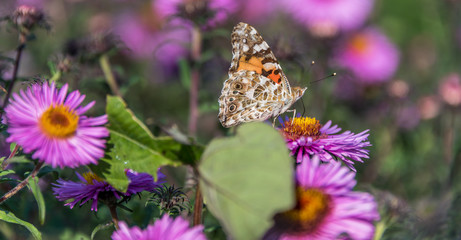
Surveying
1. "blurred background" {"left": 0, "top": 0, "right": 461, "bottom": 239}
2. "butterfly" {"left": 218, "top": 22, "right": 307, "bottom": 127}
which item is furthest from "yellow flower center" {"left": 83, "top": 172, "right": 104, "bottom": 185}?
"butterfly" {"left": 218, "top": 22, "right": 307, "bottom": 127}

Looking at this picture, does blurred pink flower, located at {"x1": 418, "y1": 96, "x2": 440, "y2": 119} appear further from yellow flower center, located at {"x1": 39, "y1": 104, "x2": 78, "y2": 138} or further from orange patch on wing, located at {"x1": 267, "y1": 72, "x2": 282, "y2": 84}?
yellow flower center, located at {"x1": 39, "y1": 104, "x2": 78, "y2": 138}

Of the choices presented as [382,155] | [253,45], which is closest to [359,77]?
[382,155]

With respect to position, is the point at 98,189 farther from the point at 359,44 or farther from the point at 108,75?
the point at 359,44

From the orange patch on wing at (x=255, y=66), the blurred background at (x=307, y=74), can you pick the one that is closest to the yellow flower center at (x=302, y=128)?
the blurred background at (x=307, y=74)

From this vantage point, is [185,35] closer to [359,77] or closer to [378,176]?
[359,77]

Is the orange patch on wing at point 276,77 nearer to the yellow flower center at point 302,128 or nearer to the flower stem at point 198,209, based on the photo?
the yellow flower center at point 302,128
